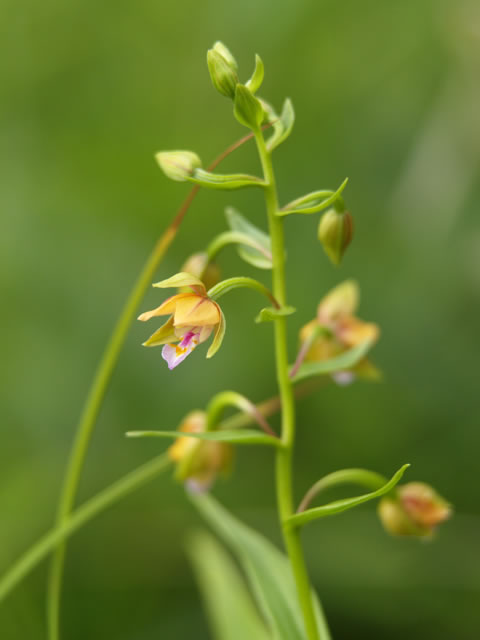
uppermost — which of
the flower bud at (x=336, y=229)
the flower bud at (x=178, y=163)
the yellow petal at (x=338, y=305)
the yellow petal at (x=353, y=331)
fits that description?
the flower bud at (x=178, y=163)

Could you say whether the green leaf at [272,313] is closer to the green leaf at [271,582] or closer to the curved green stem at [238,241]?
the curved green stem at [238,241]

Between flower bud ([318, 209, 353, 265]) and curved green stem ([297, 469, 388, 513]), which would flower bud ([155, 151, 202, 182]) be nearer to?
flower bud ([318, 209, 353, 265])

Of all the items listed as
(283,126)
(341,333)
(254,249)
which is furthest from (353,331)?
(283,126)

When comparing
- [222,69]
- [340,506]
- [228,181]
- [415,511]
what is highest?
[222,69]

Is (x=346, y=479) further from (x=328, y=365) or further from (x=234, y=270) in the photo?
(x=234, y=270)

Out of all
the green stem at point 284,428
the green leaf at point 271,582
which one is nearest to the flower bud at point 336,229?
the green stem at point 284,428

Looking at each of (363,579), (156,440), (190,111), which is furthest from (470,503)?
(190,111)
